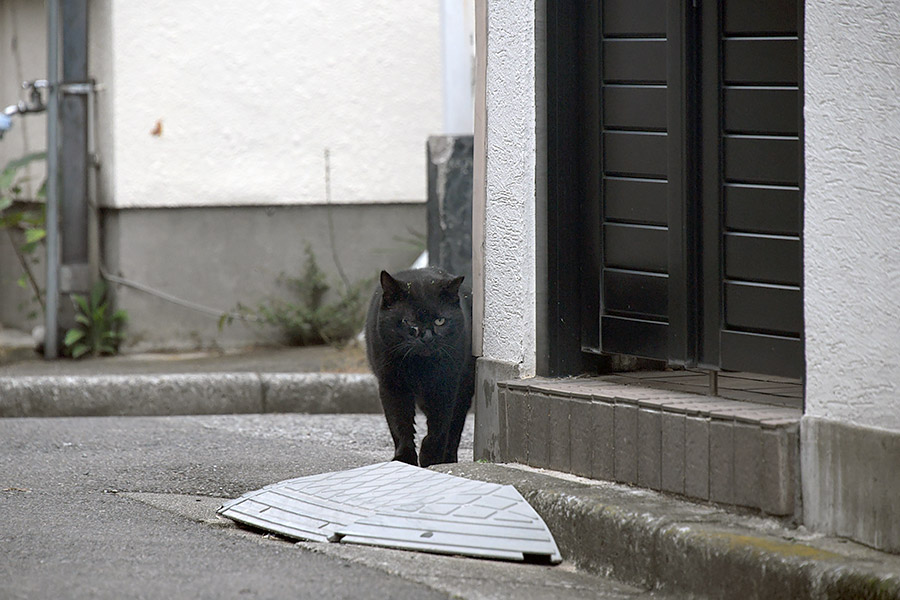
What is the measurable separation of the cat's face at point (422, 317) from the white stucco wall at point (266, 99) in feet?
13.1

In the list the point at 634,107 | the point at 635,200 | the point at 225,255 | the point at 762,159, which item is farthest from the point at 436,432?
the point at 225,255

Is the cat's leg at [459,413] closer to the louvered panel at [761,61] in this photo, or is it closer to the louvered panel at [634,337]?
the louvered panel at [634,337]

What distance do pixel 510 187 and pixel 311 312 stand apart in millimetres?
4749

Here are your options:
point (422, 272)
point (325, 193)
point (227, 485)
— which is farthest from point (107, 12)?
point (227, 485)

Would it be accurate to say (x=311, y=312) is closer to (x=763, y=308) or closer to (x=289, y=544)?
(x=289, y=544)

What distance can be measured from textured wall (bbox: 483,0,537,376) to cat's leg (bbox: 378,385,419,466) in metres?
0.76

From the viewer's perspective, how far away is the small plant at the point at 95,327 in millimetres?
8867

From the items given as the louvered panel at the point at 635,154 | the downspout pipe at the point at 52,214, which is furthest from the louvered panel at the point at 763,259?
the downspout pipe at the point at 52,214

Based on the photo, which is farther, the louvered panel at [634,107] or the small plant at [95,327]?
the small plant at [95,327]

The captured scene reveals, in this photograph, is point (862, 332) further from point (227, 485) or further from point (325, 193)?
point (325, 193)

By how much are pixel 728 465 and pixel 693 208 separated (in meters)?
0.86

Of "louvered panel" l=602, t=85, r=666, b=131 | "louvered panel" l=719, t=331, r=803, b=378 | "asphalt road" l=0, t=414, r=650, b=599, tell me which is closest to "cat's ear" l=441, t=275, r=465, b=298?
"asphalt road" l=0, t=414, r=650, b=599

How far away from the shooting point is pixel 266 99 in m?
9.08

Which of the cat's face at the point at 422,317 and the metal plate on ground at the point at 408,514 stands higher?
the cat's face at the point at 422,317
